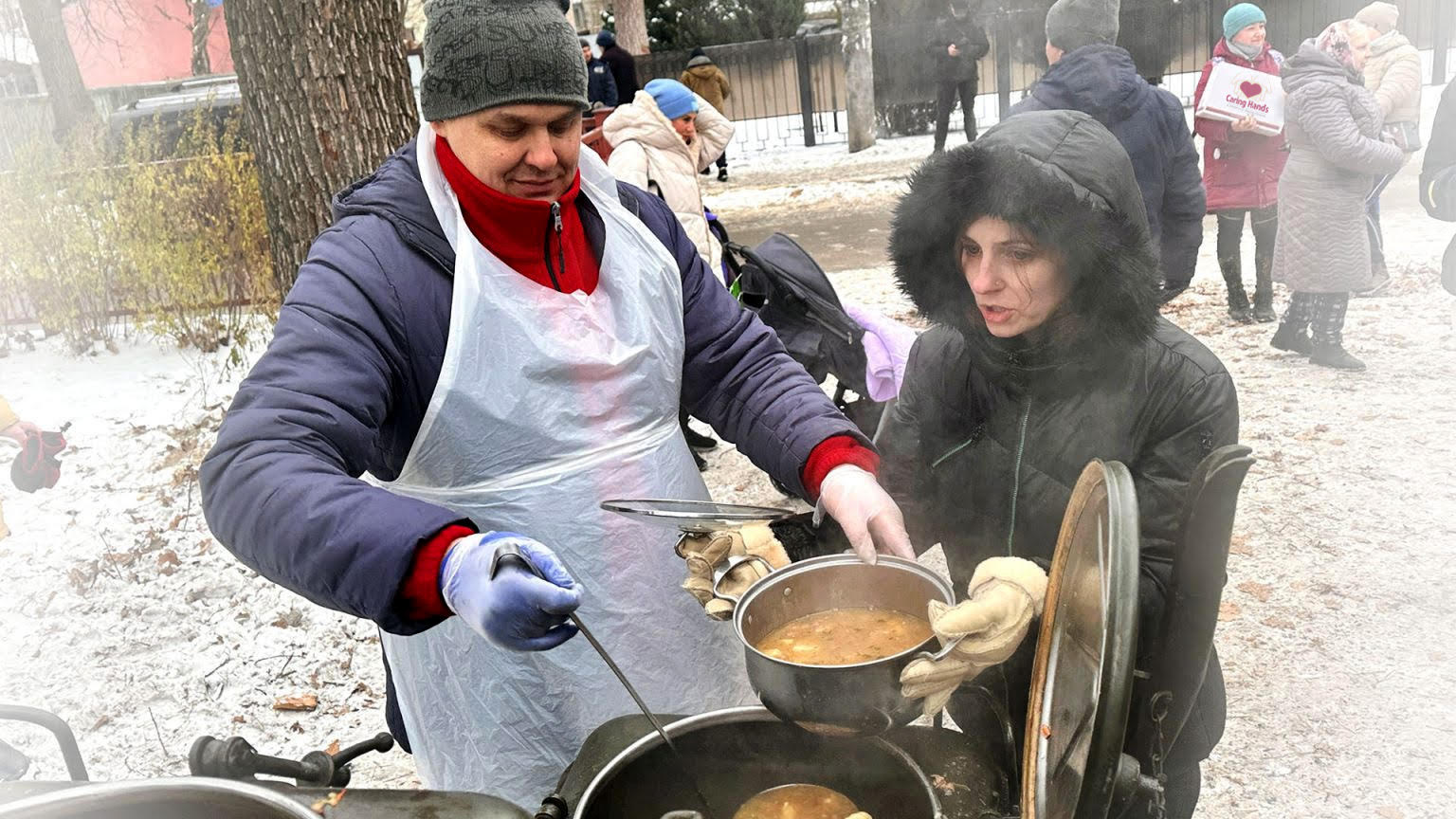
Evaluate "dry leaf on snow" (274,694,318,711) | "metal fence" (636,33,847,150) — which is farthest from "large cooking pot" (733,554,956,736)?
"metal fence" (636,33,847,150)

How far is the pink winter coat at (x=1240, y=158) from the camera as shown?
6770mm

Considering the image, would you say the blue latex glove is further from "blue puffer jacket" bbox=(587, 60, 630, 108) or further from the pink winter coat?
"blue puffer jacket" bbox=(587, 60, 630, 108)

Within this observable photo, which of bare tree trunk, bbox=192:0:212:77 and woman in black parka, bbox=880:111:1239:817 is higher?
bare tree trunk, bbox=192:0:212:77

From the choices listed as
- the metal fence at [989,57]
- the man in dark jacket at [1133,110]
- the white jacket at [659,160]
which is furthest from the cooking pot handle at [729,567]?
the metal fence at [989,57]

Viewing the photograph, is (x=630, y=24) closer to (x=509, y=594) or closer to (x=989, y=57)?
(x=989, y=57)

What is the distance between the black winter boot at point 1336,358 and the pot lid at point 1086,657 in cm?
592

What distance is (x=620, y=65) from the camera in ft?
50.4

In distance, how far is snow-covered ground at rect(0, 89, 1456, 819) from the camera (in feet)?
11.2

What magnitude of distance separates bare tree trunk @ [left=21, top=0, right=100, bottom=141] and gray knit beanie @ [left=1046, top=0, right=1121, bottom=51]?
15.0 meters

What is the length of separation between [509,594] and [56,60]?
694 inches

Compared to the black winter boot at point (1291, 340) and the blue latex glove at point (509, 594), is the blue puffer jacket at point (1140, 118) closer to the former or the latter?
the black winter boot at point (1291, 340)

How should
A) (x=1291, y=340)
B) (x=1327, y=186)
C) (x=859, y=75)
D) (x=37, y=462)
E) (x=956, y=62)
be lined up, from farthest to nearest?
(x=859, y=75) → (x=956, y=62) → (x=1291, y=340) → (x=1327, y=186) → (x=37, y=462)

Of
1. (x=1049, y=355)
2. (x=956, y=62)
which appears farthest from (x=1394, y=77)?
(x=956, y=62)

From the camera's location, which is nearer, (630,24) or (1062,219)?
(1062,219)
